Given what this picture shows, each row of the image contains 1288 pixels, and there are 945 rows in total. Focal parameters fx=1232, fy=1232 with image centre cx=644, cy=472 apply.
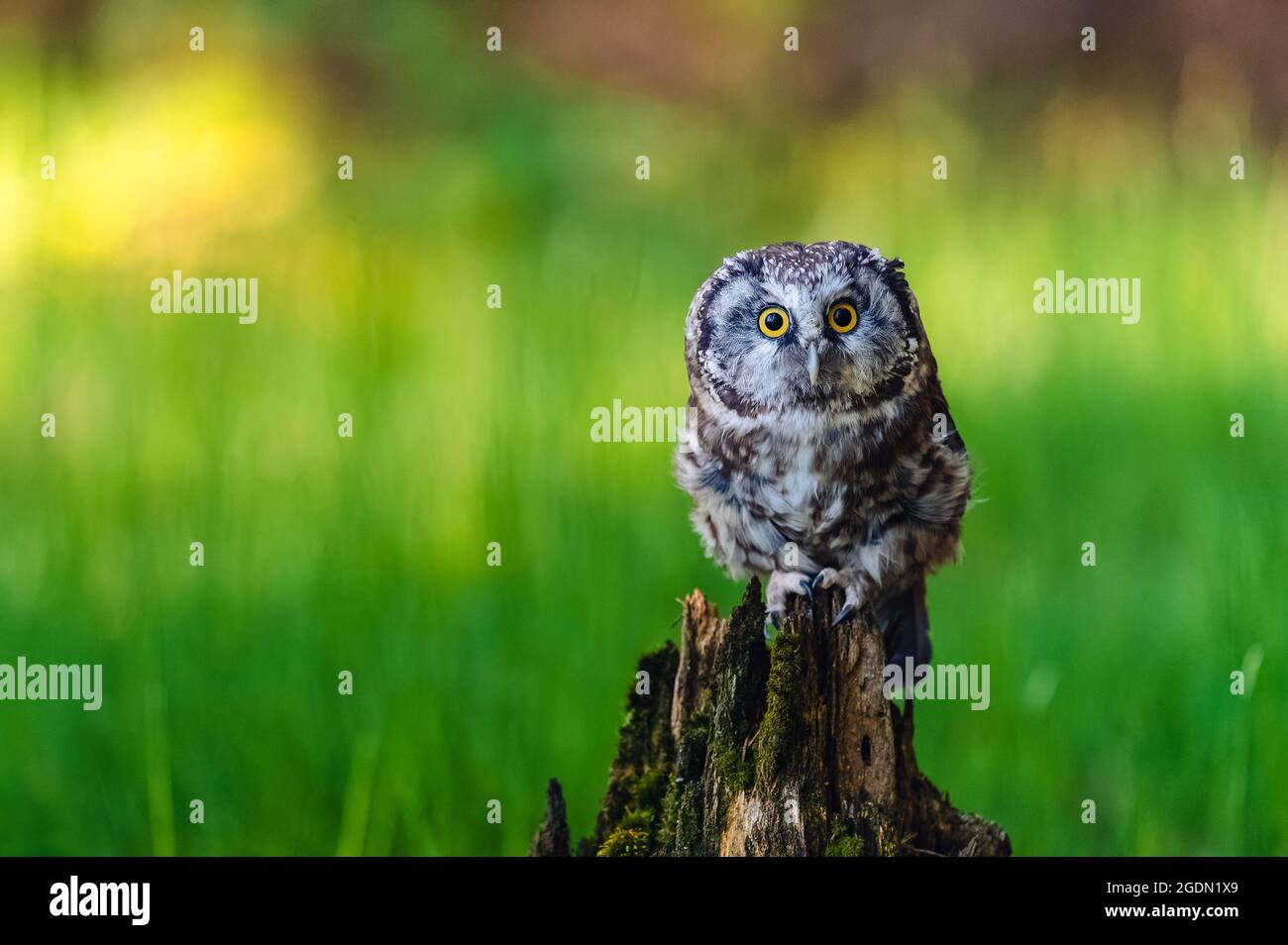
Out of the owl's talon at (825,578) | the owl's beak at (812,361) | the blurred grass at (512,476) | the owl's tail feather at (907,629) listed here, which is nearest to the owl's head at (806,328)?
the owl's beak at (812,361)

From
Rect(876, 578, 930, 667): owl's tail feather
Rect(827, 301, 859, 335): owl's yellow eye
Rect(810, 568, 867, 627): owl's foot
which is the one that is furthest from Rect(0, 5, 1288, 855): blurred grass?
Rect(827, 301, 859, 335): owl's yellow eye

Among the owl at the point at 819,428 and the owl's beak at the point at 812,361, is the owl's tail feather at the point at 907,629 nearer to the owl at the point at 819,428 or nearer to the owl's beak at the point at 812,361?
the owl at the point at 819,428

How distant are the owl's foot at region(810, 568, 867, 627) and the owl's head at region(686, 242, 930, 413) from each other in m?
0.39

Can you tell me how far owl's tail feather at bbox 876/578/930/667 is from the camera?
128 inches

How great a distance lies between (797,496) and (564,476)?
103cm

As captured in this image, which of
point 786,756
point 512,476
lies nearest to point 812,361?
point 786,756

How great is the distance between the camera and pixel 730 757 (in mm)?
2486

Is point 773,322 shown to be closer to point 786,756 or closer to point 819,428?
point 819,428

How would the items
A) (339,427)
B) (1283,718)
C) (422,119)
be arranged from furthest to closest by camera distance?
(422,119)
(339,427)
(1283,718)

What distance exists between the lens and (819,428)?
9.18 ft

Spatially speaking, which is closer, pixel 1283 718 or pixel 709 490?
pixel 709 490

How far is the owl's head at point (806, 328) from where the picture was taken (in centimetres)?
263
